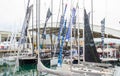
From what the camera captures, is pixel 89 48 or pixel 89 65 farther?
pixel 89 48

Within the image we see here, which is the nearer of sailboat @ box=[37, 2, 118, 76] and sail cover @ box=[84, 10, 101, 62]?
sailboat @ box=[37, 2, 118, 76]

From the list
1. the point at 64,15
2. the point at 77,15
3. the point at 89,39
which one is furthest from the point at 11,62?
the point at 89,39

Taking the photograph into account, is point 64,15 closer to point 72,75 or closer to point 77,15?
point 77,15

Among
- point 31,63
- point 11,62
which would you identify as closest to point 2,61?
point 11,62

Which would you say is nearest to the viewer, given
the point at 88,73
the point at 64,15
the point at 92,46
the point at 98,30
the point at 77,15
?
the point at 88,73

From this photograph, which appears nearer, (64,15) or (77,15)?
(77,15)

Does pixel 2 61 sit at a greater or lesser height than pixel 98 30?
lesser

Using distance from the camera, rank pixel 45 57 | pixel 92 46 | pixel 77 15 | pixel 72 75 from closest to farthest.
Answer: pixel 72 75
pixel 92 46
pixel 77 15
pixel 45 57

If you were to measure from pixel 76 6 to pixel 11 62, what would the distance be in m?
11.6

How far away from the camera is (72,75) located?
1009cm

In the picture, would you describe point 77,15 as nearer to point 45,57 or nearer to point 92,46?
point 92,46

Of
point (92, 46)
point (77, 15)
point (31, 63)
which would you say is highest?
point (77, 15)

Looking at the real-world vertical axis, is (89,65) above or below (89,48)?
below

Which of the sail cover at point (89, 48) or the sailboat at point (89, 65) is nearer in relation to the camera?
the sailboat at point (89, 65)
